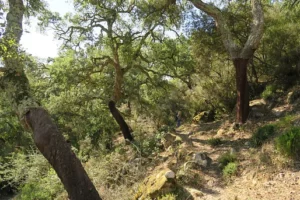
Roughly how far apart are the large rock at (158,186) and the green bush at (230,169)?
4.59ft

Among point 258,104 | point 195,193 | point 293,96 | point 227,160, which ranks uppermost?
point 293,96

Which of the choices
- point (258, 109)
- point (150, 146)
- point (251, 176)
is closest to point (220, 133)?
point (258, 109)

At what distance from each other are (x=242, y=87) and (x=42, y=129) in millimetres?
7208

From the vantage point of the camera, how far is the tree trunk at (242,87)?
30.6 ft

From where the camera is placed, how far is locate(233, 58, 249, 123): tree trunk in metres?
9.33

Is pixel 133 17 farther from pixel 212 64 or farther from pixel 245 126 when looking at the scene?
pixel 245 126

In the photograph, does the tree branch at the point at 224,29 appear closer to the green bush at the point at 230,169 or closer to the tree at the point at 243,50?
the tree at the point at 243,50

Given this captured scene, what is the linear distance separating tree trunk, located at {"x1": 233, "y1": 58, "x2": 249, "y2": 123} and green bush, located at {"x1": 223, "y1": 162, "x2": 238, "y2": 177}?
3.33m

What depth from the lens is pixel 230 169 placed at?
6496 millimetres

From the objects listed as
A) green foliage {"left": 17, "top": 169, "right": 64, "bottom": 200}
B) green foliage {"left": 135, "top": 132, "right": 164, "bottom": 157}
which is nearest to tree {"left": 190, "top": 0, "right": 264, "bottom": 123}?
green foliage {"left": 135, "top": 132, "right": 164, "bottom": 157}

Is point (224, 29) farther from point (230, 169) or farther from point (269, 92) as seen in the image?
point (230, 169)

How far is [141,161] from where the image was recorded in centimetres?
910

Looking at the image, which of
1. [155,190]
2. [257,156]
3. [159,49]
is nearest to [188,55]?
[159,49]

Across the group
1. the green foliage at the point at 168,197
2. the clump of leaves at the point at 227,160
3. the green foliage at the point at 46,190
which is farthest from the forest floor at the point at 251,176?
the green foliage at the point at 46,190
